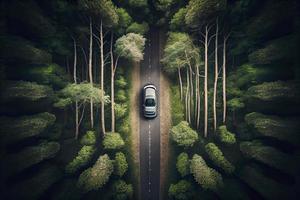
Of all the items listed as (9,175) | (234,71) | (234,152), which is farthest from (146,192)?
(234,71)

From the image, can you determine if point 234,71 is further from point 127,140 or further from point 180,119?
point 127,140

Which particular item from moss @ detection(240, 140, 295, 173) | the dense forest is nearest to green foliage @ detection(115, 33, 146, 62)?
the dense forest

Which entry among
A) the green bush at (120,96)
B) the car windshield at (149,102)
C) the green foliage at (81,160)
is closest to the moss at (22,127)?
the green foliage at (81,160)

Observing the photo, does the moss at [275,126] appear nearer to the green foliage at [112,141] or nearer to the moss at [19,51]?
the green foliage at [112,141]

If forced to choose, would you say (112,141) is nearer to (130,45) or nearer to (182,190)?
(182,190)

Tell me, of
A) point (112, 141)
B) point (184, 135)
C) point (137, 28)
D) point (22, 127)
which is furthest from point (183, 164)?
point (22, 127)

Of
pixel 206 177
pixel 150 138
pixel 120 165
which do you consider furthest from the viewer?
pixel 150 138

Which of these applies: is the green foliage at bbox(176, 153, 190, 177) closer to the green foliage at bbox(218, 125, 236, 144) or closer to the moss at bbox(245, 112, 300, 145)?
the green foliage at bbox(218, 125, 236, 144)
